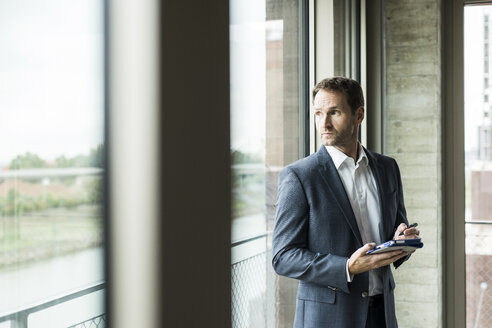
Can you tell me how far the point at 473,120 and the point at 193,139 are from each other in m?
3.47

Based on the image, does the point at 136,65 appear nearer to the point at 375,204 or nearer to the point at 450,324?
the point at 375,204

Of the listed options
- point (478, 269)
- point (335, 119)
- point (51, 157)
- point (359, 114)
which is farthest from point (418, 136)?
point (51, 157)

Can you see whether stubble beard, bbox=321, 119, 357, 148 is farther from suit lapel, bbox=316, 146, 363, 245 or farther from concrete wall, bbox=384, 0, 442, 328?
concrete wall, bbox=384, 0, 442, 328

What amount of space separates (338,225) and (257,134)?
0.49m

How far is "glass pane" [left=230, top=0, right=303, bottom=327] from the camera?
178 centimetres

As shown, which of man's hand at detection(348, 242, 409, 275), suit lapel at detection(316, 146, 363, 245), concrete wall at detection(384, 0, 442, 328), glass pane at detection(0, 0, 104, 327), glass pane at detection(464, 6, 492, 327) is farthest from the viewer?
glass pane at detection(464, 6, 492, 327)

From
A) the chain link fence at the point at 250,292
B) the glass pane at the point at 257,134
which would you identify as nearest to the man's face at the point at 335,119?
the glass pane at the point at 257,134

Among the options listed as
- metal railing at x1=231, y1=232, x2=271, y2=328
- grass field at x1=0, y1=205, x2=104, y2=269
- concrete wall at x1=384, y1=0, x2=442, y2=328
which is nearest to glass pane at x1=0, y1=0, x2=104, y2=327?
grass field at x1=0, y1=205, x2=104, y2=269

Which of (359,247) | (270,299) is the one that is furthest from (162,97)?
(270,299)

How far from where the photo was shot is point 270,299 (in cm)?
220

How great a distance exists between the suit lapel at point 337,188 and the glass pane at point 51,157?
1.09m

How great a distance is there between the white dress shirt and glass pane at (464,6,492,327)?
221 centimetres

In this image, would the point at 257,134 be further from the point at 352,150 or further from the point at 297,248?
the point at 297,248

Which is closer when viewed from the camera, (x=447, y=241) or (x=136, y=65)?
(x=136, y=65)
